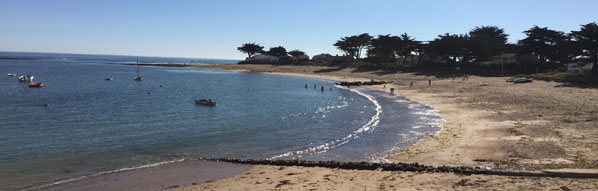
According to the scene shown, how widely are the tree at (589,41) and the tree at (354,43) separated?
2821 inches

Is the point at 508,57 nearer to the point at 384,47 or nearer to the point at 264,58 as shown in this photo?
the point at 384,47

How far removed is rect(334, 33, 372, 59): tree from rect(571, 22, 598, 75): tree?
71656mm

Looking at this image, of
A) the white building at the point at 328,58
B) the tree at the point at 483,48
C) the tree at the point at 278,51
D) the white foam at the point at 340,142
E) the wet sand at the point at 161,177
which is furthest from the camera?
the tree at the point at 278,51

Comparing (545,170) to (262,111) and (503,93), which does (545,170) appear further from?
(503,93)

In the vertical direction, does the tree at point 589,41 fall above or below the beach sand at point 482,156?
above

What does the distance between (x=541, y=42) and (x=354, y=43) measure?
61754 millimetres

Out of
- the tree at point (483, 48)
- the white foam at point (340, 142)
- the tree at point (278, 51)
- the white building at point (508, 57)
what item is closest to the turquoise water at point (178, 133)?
the white foam at point (340, 142)

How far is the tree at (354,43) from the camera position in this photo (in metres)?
130

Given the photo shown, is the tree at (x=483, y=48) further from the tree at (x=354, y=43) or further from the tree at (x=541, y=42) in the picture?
the tree at (x=354, y=43)

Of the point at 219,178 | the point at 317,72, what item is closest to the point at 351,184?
the point at 219,178

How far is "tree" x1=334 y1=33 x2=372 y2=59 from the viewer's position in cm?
12962

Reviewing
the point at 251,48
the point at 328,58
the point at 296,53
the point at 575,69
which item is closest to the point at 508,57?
the point at 575,69

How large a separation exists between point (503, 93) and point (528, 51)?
40.8 meters

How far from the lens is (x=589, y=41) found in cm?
5925
